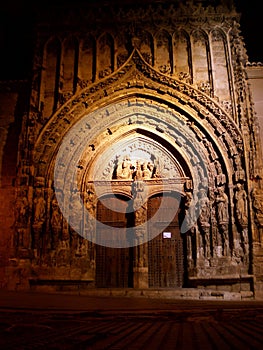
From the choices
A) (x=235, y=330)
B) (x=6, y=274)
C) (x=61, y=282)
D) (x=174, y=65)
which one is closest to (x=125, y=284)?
(x=61, y=282)

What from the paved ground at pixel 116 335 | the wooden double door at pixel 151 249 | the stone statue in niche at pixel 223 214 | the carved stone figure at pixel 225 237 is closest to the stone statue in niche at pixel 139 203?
the wooden double door at pixel 151 249

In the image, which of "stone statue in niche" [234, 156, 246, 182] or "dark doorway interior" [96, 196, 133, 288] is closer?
"stone statue in niche" [234, 156, 246, 182]

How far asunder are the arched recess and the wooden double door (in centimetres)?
58

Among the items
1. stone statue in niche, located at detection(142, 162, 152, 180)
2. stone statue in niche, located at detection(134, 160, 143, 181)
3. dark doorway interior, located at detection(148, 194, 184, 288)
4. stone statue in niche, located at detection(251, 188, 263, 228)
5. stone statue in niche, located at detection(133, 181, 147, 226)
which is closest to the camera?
stone statue in niche, located at detection(251, 188, 263, 228)

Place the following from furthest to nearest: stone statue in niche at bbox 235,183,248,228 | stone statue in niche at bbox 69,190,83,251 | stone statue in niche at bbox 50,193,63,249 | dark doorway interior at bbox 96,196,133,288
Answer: dark doorway interior at bbox 96,196,133,288
stone statue in niche at bbox 69,190,83,251
stone statue in niche at bbox 50,193,63,249
stone statue in niche at bbox 235,183,248,228

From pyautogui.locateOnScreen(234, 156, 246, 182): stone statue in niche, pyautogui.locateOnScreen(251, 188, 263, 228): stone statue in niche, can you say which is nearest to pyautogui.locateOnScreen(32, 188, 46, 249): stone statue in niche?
pyautogui.locateOnScreen(234, 156, 246, 182): stone statue in niche

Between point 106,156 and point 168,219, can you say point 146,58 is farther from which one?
point 168,219

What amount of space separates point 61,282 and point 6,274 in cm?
154

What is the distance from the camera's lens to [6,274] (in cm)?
991

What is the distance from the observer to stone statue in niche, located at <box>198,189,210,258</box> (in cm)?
1002

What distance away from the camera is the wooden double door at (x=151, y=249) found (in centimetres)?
1073

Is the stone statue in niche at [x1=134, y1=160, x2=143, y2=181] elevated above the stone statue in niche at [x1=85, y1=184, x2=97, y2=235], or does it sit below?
above

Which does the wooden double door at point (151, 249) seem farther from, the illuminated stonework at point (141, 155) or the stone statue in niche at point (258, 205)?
the stone statue in niche at point (258, 205)

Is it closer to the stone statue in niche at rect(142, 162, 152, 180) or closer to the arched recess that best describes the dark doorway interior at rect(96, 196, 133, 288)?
the arched recess
